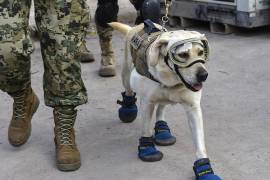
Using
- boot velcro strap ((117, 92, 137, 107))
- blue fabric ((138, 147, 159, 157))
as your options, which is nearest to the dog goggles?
blue fabric ((138, 147, 159, 157))

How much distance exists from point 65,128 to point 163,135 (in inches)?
23.0

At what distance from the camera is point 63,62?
2.84 metres

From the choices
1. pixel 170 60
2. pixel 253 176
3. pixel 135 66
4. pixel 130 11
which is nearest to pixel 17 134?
pixel 135 66

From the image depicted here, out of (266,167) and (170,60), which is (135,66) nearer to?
(170,60)

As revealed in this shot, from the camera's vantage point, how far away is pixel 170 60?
252 cm

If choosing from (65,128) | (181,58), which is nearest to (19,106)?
(65,128)

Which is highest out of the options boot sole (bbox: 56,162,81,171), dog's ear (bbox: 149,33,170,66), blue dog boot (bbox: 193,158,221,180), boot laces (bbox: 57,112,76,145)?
dog's ear (bbox: 149,33,170,66)

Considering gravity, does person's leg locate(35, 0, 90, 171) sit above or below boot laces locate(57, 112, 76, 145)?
above

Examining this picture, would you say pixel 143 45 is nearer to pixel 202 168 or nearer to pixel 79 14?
pixel 79 14

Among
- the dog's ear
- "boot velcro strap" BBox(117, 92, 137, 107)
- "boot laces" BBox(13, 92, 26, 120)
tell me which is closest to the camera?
the dog's ear

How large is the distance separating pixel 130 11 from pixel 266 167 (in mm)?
4461

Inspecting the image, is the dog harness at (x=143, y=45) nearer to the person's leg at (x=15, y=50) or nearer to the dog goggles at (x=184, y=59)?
the dog goggles at (x=184, y=59)

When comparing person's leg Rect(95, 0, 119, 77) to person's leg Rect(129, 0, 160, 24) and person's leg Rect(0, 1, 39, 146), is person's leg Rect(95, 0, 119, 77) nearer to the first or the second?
person's leg Rect(129, 0, 160, 24)

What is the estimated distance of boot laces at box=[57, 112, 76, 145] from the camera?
295 cm
